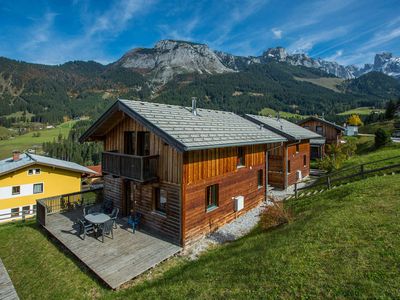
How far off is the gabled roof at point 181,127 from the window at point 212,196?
2.68 meters

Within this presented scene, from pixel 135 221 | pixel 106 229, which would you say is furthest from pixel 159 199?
pixel 106 229

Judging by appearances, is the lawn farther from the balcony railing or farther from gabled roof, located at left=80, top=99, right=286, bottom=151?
gabled roof, located at left=80, top=99, right=286, bottom=151

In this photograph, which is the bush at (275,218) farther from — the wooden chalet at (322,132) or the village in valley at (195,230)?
the wooden chalet at (322,132)

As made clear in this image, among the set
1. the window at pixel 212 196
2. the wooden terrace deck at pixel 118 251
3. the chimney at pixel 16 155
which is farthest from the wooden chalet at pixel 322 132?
the chimney at pixel 16 155

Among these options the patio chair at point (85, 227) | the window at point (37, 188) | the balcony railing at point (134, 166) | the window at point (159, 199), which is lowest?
the window at point (37, 188)

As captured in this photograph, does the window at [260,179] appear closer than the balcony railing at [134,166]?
No

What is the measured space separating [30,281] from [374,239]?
12.3 m

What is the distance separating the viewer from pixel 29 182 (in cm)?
2781

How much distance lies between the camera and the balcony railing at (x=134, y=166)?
11273 millimetres

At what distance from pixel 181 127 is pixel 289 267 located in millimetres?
7693

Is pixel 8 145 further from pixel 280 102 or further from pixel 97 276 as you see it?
pixel 280 102

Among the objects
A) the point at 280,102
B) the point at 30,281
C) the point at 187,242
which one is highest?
the point at 280,102

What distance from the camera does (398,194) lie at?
1028 centimetres

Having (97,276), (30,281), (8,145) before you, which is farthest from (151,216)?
(8,145)
